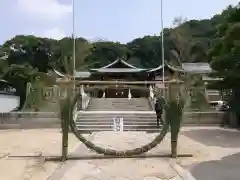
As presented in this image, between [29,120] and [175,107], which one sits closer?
[175,107]

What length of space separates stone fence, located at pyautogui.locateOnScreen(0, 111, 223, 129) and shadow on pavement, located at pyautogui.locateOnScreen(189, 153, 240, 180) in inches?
397

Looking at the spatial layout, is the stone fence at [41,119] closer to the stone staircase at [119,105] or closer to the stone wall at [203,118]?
the stone wall at [203,118]

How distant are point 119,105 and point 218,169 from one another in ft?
54.6

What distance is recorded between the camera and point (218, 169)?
7.24 metres

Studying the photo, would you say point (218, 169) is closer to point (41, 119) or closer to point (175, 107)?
point (175, 107)

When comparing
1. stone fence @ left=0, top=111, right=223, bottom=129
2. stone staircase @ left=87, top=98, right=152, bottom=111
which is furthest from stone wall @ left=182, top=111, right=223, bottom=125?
stone staircase @ left=87, top=98, right=152, bottom=111

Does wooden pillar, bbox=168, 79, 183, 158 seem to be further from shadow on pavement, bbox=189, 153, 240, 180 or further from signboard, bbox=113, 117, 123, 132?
signboard, bbox=113, 117, 123, 132

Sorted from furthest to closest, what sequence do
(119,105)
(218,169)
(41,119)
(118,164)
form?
(119,105)
(41,119)
(118,164)
(218,169)

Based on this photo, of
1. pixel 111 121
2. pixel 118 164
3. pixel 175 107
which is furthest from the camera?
pixel 111 121

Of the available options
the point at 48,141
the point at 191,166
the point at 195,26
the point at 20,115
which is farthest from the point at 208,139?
the point at 195,26

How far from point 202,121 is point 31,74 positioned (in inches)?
735

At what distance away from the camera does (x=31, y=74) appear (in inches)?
1234

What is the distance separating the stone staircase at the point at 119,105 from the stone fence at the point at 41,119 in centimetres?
405

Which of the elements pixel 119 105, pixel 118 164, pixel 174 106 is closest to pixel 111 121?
pixel 119 105
